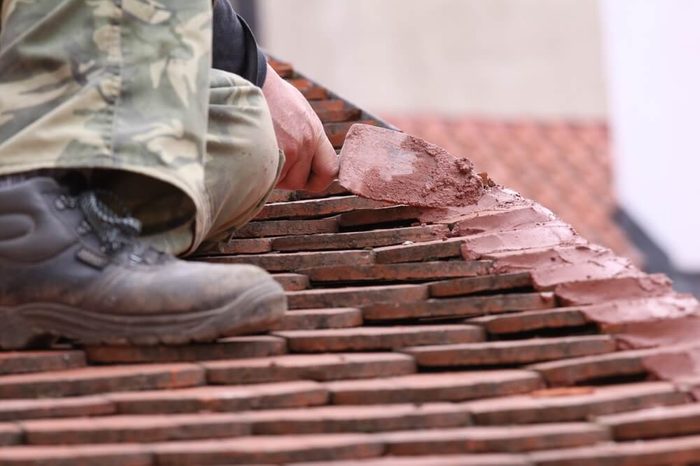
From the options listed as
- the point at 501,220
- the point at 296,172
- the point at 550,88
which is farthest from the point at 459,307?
the point at 550,88

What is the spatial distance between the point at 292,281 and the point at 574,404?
0.75 metres

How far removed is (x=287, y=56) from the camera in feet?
43.4

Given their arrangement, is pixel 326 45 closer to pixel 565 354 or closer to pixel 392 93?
pixel 392 93

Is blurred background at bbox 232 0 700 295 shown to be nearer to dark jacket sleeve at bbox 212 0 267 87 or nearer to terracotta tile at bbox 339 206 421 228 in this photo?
terracotta tile at bbox 339 206 421 228

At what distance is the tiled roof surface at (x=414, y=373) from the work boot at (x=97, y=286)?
0.04 meters

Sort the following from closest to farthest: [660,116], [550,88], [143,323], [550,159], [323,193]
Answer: [143,323] → [323,193] → [660,116] → [550,159] → [550,88]

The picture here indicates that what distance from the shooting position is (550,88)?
47.4 feet

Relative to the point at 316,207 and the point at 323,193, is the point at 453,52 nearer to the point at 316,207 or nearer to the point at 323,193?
the point at 323,193

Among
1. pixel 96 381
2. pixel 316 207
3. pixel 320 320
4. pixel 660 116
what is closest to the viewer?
pixel 96 381

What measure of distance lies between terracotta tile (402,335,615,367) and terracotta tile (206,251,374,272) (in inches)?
17.7

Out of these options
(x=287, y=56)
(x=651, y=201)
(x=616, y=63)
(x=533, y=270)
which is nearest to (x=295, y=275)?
(x=533, y=270)

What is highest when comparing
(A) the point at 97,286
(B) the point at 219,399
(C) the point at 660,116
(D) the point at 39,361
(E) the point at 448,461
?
(E) the point at 448,461

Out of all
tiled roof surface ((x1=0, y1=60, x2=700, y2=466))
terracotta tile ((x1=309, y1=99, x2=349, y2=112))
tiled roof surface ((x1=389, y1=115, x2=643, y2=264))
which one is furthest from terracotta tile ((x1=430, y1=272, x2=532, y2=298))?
tiled roof surface ((x1=389, y1=115, x2=643, y2=264))

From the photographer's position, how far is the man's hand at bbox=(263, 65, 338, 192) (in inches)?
125
